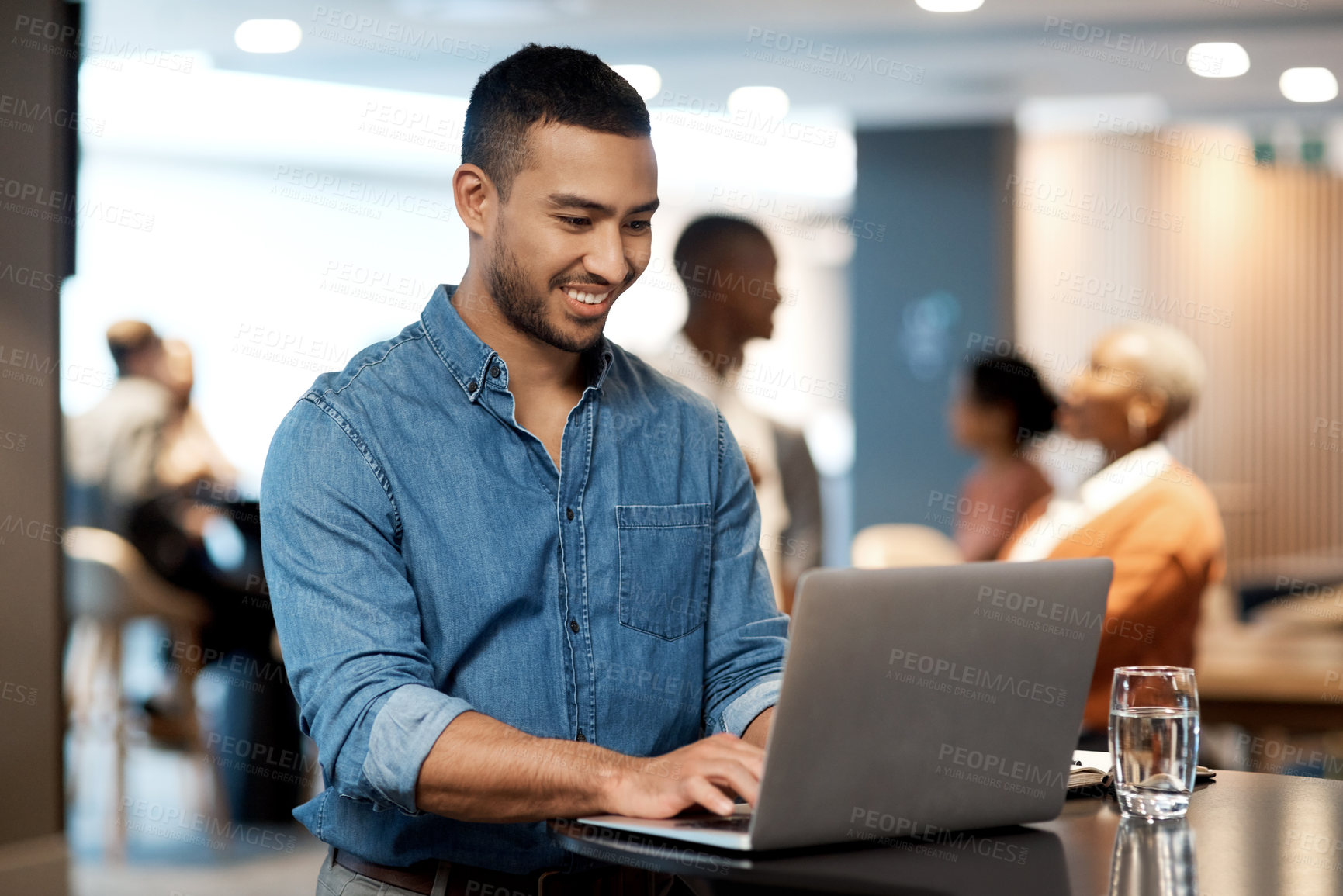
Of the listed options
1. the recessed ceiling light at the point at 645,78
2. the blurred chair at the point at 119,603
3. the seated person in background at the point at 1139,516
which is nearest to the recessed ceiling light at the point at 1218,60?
the recessed ceiling light at the point at 645,78

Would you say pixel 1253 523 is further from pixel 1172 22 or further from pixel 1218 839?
pixel 1218 839

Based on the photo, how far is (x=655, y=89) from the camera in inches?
265

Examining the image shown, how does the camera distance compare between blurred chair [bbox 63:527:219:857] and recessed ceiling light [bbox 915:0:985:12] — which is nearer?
blurred chair [bbox 63:527:219:857]

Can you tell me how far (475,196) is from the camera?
153 cm

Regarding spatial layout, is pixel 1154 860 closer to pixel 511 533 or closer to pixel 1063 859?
pixel 1063 859

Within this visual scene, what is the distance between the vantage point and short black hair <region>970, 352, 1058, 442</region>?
13.4 feet

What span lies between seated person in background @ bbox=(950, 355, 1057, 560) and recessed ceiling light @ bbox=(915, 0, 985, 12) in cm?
181

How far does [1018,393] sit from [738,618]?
271 cm

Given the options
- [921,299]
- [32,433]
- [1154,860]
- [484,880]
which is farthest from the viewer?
[921,299]

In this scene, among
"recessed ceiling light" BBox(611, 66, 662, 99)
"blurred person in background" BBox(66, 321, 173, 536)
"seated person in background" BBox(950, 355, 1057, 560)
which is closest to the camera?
"seated person in background" BBox(950, 355, 1057, 560)

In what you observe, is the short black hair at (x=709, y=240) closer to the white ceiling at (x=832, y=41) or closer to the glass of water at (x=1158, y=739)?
the white ceiling at (x=832, y=41)

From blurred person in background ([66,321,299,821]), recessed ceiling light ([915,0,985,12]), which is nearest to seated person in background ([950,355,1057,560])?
recessed ceiling light ([915,0,985,12])


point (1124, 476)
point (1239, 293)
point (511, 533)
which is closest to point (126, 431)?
point (1124, 476)

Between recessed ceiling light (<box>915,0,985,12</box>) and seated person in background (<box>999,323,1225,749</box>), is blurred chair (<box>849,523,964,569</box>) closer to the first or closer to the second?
seated person in background (<box>999,323,1225,749</box>)
